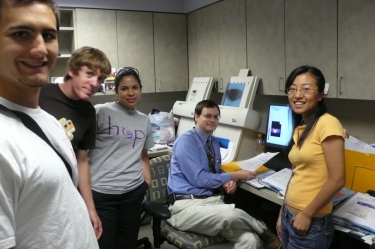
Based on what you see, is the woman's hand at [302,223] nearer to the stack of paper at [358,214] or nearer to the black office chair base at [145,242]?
the stack of paper at [358,214]

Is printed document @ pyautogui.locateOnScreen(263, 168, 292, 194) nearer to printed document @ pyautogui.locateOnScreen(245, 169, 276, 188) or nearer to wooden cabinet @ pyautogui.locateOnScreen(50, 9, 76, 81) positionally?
printed document @ pyautogui.locateOnScreen(245, 169, 276, 188)

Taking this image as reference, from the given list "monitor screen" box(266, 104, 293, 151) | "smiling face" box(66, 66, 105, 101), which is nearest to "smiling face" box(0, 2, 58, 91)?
"smiling face" box(66, 66, 105, 101)

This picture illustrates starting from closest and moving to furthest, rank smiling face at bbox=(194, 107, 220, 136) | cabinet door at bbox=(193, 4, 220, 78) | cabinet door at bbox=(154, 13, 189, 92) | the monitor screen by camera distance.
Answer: smiling face at bbox=(194, 107, 220, 136) < the monitor screen < cabinet door at bbox=(193, 4, 220, 78) < cabinet door at bbox=(154, 13, 189, 92)

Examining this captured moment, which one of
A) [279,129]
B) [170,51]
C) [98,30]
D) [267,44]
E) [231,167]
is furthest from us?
[170,51]

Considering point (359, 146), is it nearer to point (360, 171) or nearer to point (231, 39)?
point (360, 171)

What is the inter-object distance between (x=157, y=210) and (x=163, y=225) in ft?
0.82

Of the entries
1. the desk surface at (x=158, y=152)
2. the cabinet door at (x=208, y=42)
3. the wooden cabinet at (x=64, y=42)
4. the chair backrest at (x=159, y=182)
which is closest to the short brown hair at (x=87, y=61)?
the chair backrest at (x=159, y=182)

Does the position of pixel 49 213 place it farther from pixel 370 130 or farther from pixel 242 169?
pixel 370 130

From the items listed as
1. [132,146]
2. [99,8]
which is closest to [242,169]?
[132,146]

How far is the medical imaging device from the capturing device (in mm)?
2732

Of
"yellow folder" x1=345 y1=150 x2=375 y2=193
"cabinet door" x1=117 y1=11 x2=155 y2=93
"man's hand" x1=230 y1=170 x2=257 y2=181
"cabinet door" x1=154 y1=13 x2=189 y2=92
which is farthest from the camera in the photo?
"cabinet door" x1=154 y1=13 x2=189 y2=92

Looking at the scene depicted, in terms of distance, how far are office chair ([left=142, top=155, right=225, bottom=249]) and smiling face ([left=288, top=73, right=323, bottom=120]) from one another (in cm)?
97

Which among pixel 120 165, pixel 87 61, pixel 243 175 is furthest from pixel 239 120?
pixel 87 61

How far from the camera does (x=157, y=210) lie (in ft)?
6.53
